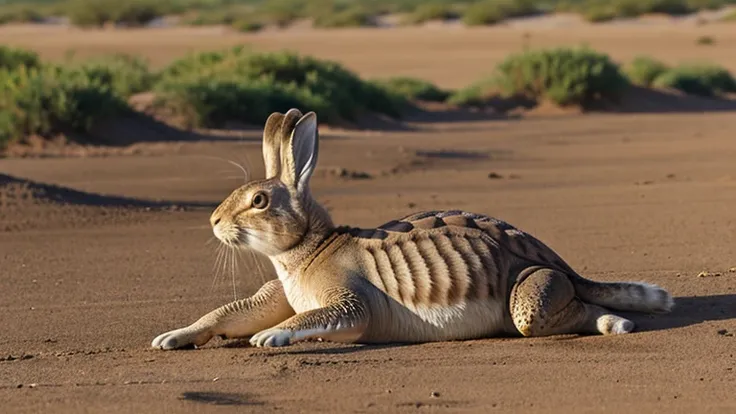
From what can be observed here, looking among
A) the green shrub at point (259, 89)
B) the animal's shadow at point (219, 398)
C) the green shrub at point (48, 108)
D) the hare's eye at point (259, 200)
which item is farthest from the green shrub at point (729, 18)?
the animal's shadow at point (219, 398)

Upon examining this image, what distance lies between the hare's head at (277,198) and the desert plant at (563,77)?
27332 millimetres

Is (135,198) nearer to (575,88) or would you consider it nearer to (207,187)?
(207,187)

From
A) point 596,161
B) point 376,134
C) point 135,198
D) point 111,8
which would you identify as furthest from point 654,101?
point 111,8

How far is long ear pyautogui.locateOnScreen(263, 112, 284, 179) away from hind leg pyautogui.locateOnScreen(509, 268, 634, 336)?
1486mm

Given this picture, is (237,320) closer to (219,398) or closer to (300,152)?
(300,152)

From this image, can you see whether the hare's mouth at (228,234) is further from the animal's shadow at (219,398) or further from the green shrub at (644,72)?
the green shrub at (644,72)

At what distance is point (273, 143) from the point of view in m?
8.08

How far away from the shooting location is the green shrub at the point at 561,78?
115ft

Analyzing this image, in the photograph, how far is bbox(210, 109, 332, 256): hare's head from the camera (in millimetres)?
7906

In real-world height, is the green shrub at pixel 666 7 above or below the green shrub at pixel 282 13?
above

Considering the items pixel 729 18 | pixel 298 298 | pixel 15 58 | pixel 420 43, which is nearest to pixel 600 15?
pixel 729 18

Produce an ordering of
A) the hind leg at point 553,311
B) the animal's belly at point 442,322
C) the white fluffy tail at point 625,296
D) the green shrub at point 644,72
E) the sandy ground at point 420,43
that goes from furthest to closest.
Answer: the sandy ground at point 420,43, the green shrub at point 644,72, the white fluffy tail at point 625,296, the animal's belly at point 442,322, the hind leg at point 553,311

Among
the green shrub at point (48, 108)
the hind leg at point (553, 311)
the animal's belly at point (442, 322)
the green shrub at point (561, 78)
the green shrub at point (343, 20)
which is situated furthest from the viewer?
the green shrub at point (343, 20)

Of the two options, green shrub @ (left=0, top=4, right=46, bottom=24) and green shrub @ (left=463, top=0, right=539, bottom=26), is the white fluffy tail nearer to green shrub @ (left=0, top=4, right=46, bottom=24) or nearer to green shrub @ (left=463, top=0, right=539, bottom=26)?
green shrub @ (left=463, top=0, right=539, bottom=26)
